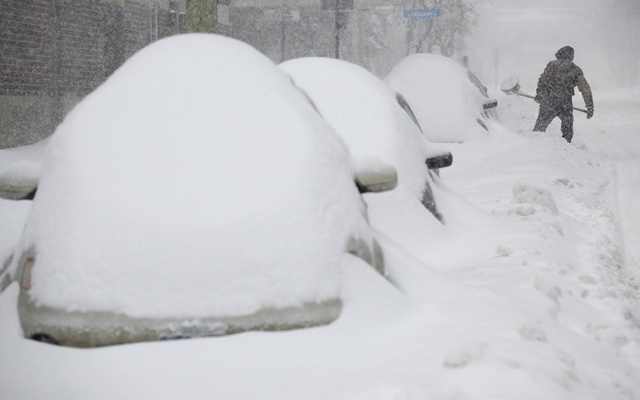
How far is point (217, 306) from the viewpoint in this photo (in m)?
3.74

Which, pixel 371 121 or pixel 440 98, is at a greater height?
pixel 371 121

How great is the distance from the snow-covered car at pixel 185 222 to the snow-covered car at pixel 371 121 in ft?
8.33

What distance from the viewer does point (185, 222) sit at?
3791 millimetres

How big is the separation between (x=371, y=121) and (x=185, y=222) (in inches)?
137

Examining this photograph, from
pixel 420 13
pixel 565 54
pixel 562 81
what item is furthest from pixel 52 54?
pixel 420 13

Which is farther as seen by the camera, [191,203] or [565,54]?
[565,54]

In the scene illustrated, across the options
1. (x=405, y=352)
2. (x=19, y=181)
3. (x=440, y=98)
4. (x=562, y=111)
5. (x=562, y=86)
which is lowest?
(x=562, y=111)

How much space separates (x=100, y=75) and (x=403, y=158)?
43.4ft

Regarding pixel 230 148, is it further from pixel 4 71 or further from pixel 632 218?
pixel 4 71

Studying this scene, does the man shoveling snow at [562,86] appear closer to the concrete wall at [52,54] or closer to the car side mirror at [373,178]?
the concrete wall at [52,54]

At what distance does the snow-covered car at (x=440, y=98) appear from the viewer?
14.1 m

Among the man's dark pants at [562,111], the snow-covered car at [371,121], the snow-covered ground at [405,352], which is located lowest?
the man's dark pants at [562,111]

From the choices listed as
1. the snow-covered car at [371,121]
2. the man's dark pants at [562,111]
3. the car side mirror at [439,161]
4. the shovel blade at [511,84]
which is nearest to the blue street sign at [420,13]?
the shovel blade at [511,84]

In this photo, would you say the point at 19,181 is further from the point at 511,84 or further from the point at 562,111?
the point at 511,84
